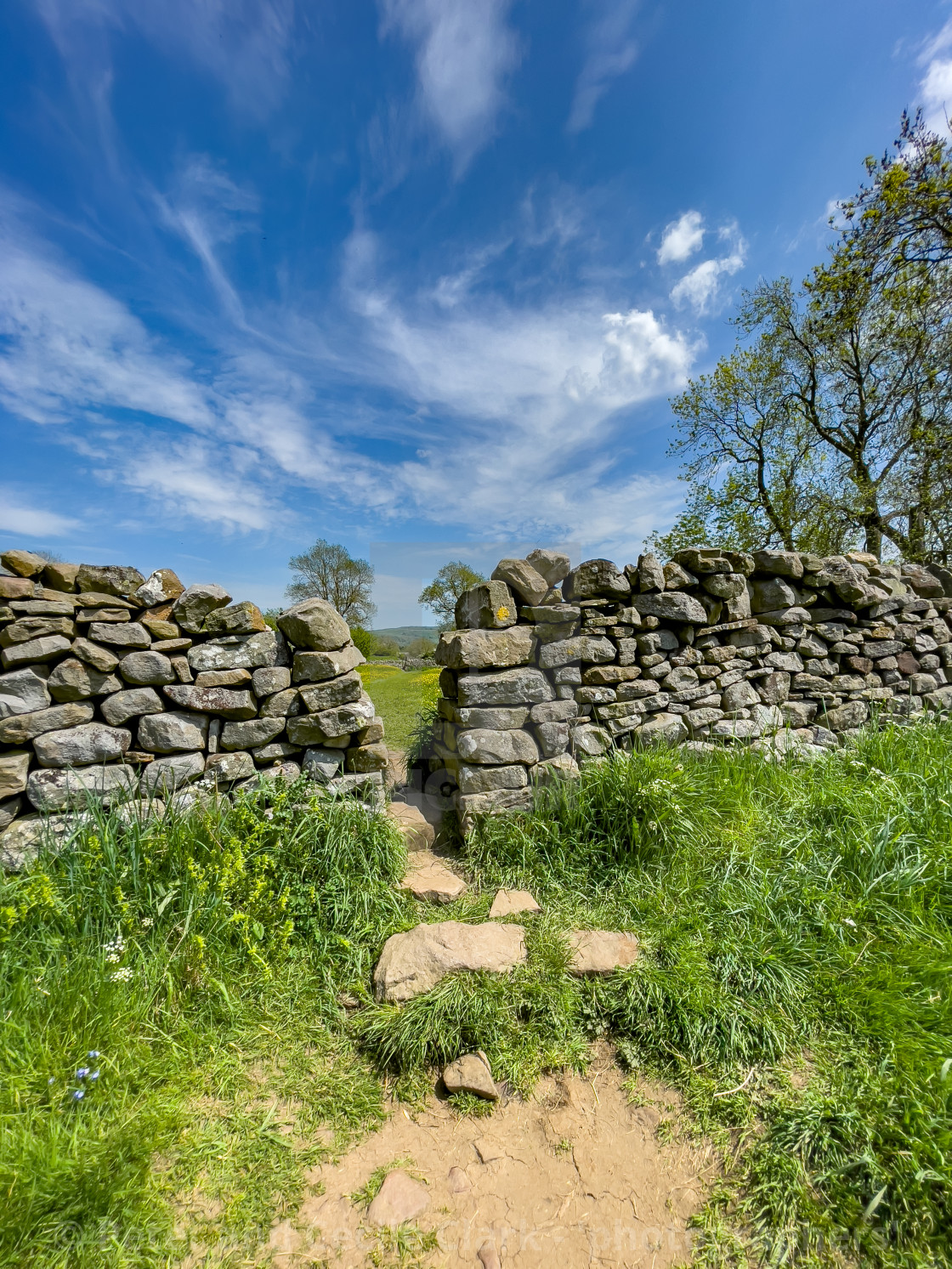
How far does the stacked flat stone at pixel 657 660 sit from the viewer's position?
159 inches

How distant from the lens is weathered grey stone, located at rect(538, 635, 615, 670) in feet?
13.9

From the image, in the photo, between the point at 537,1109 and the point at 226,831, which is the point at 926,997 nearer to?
the point at 537,1109

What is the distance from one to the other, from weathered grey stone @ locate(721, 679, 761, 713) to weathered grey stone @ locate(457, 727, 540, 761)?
234 centimetres

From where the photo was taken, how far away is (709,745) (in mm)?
4711

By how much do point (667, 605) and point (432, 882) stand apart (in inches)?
122

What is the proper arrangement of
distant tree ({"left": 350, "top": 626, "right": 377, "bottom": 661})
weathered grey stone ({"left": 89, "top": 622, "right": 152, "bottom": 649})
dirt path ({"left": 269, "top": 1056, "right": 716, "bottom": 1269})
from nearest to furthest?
1. dirt path ({"left": 269, "top": 1056, "right": 716, "bottom": 1269})
2. weathered grey stone ({"left": 89, "top": 622, "right": 152, "bottom": 649})
3. distant tree ({"left": 350, "top": 626, "right": 377, "bottom": 661})

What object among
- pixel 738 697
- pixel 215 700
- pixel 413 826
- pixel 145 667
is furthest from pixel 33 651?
pixel 738 697

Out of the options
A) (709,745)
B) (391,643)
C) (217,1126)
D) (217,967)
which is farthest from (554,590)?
(391,643)

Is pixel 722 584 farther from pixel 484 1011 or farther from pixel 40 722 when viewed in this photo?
pixel 40 722

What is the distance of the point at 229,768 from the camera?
11.2 ft

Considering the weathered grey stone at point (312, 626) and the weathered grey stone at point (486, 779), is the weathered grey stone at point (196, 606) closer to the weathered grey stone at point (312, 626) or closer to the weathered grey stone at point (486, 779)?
the weathered grey stone at point (312, 626)

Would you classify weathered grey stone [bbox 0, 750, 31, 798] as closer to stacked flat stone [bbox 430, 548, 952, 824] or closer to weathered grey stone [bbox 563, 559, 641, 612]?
stacked flat stone [bbox 430, 548, 952, 824]

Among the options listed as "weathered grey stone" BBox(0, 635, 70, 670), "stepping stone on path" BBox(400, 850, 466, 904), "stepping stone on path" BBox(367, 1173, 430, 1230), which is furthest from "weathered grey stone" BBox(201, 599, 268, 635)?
"stepping stone on path" BBox(367, 1173, 430, 1230)

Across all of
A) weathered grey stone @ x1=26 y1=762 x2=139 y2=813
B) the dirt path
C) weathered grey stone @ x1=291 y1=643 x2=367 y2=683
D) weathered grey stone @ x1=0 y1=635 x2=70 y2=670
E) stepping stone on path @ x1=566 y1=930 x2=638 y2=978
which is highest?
weathered grey stone @ x1=0 y1=635 x2=70 y2=670
